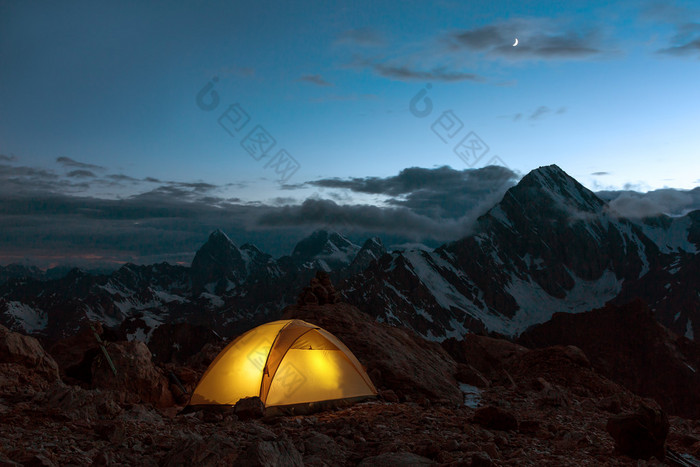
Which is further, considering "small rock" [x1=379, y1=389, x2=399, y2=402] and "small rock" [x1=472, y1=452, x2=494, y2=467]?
"small rock" [x1=379, y1=389, x2=399, y2=402]

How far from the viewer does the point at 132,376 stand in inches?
682

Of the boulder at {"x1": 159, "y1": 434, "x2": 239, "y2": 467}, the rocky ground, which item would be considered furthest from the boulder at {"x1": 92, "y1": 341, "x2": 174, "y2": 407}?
the boulder at {"x1": 159, "y1": 434, "x2": 239, "y2": 467}

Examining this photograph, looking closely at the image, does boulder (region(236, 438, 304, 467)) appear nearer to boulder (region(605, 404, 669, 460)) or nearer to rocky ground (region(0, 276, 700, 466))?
rocky ground (region(0, 276, 700, 466))

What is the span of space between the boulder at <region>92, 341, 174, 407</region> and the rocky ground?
39 millimetres

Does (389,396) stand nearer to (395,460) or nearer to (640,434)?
(640,434)

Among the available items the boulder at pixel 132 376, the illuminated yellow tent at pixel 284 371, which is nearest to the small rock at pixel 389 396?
the illuminated yellow tent at pixel 284 371

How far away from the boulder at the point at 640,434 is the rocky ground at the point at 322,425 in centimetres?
2

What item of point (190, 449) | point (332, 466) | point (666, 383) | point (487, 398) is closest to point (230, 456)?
point (190, 449)

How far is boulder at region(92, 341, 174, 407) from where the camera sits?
17031mm

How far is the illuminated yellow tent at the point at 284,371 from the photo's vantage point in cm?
1670

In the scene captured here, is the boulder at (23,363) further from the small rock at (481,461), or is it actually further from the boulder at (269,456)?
the small rock at (481,461)

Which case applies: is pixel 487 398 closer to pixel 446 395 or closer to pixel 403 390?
pixel 446 395

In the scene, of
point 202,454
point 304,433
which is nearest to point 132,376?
point 304,433

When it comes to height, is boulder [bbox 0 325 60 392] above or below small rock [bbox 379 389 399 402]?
above
